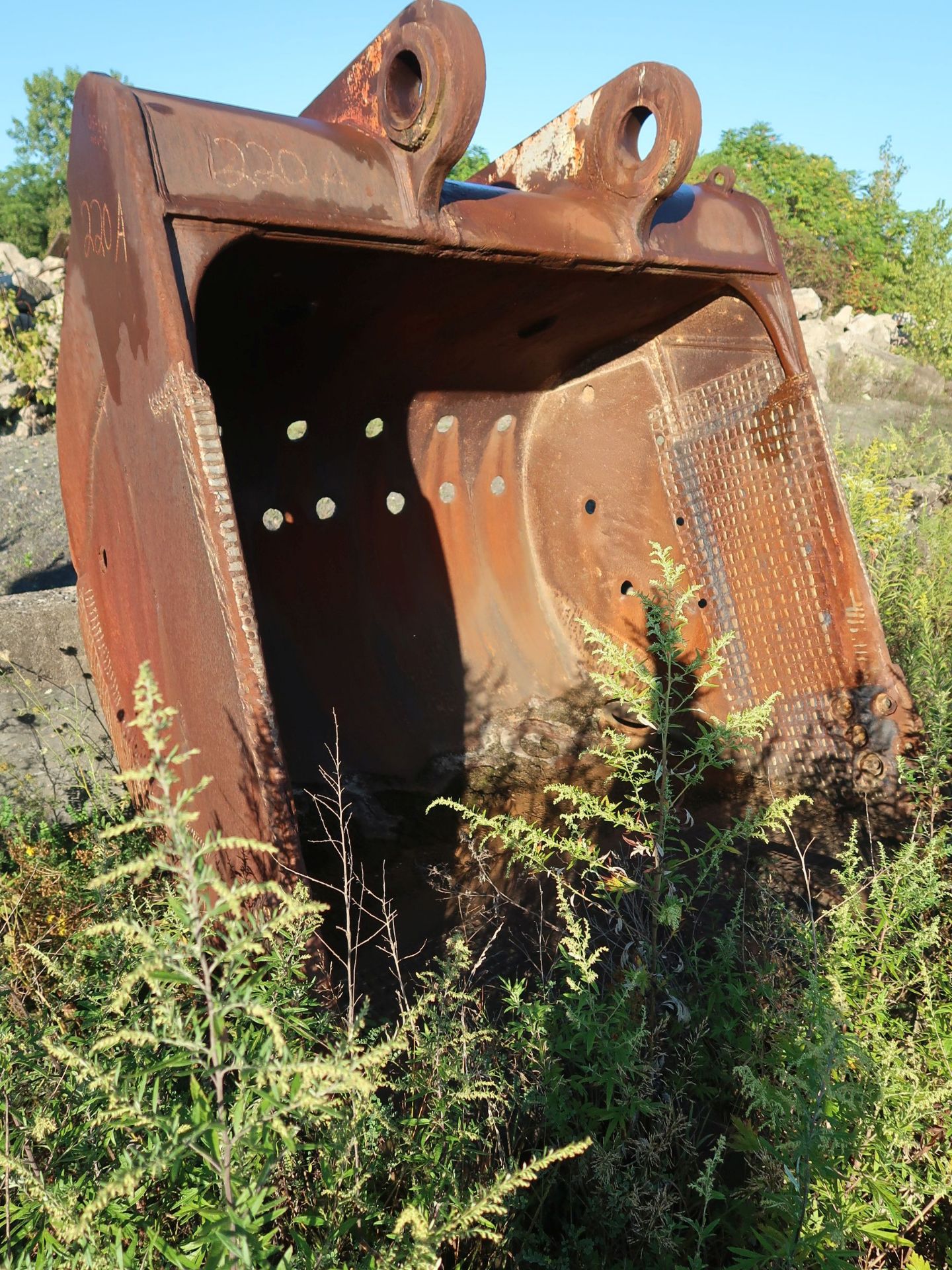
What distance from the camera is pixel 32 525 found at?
549 cm

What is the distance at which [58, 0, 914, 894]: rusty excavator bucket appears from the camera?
2008 millimetres

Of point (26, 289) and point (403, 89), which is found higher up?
point (26, 289)

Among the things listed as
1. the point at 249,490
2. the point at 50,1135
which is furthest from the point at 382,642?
the point at 50,1135

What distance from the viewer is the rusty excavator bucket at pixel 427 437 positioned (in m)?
2.01

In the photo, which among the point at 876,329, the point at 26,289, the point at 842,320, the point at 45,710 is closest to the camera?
the point at 45,710

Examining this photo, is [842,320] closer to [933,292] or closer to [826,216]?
Result: [933,292]

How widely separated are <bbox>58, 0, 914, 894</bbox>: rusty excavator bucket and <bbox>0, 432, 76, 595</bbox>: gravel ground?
1824mm

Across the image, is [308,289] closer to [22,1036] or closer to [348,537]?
[348,537]

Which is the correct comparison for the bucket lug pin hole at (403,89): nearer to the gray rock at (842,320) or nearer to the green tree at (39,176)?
the gray rock at (842,320)

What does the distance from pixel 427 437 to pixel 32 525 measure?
3.00m

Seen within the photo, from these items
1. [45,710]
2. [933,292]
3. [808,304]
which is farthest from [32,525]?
[808,304]

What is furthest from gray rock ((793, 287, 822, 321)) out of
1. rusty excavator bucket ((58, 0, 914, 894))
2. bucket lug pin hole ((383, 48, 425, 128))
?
bucket lug pin hole ((383, 48, 425, 128))

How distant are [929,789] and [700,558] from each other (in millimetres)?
1137

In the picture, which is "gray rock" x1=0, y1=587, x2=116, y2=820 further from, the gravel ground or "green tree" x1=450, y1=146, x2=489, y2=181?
"green tree" x1=450, y1=146, x2=489, y2=181
